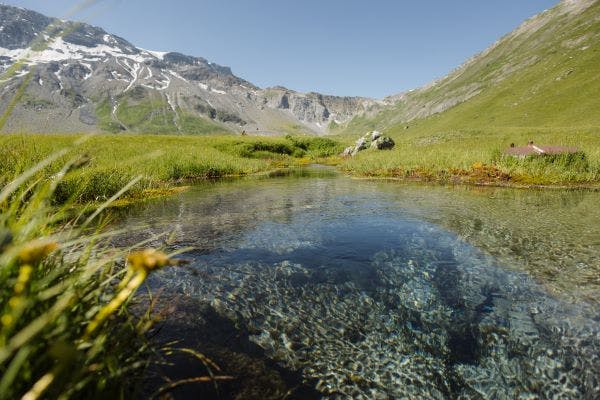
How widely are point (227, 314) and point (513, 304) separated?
15.4 feet

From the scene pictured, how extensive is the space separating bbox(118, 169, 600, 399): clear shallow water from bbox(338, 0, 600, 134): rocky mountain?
259 feet

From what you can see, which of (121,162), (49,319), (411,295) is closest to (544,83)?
(411,295)

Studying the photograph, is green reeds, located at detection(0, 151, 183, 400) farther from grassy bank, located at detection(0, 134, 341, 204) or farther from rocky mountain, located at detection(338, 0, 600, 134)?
rocky mountain, located at detection(338, 0, 600, 134)

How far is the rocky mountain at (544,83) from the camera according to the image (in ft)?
321

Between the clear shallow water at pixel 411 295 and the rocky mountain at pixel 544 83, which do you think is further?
the rocky mountain at pixel 544 83

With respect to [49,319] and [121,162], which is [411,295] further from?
[49,319]

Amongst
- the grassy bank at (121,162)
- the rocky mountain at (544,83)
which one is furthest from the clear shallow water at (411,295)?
the rocky mountain at (544,83)

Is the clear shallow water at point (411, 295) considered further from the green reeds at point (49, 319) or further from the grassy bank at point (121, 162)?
the grassy bank at point (121, 162)

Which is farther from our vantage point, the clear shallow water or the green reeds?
the clear shallow water

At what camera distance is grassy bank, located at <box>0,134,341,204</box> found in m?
7.29

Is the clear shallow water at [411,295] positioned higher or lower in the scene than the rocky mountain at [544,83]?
lower

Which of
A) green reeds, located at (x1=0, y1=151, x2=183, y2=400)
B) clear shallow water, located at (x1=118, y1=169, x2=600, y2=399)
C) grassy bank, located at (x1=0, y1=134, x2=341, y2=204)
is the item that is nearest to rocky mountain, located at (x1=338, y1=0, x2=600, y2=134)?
grassy bank, located at (x1=0, y1=134, x2=341, y2=204)

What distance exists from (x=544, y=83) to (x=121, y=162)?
518 feet

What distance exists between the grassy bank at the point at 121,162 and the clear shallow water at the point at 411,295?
262 cm
